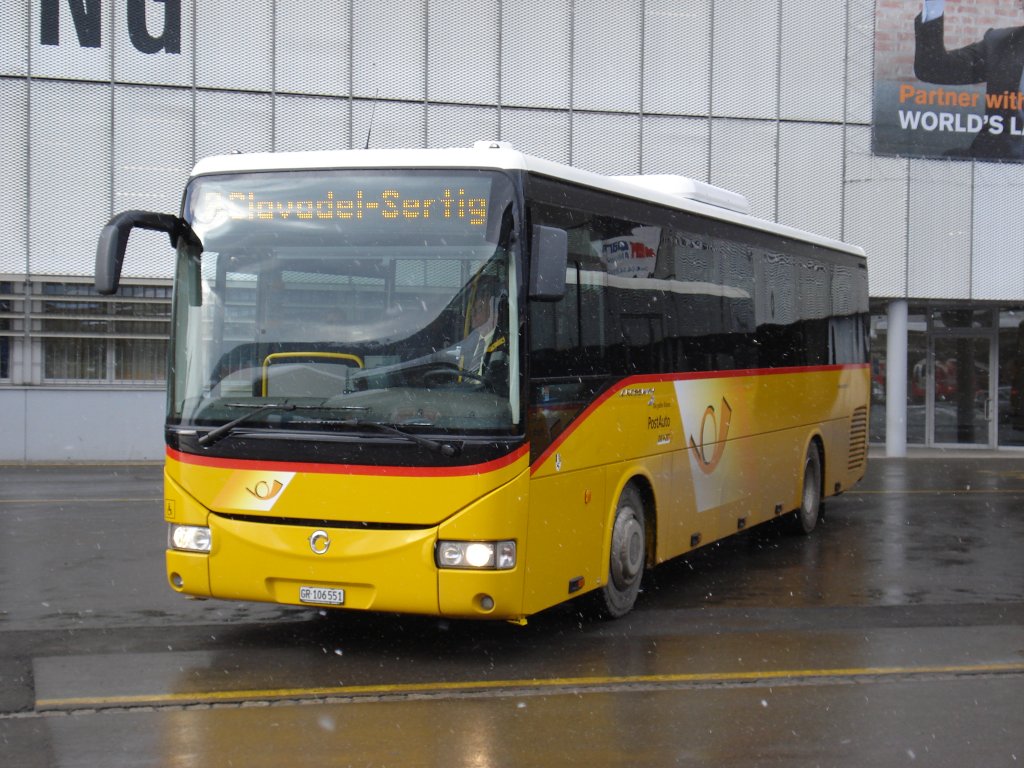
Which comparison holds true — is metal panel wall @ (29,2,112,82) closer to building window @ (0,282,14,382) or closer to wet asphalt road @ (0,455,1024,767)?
building window @ (0,282,14,382)

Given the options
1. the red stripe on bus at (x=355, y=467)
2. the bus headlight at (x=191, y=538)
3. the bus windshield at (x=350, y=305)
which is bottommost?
the bus headlight at (x=191, y=538)

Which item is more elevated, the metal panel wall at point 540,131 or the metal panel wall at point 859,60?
the metal panel wall at point 859,60

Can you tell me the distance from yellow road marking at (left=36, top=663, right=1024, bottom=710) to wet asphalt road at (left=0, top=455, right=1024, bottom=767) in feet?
0.07

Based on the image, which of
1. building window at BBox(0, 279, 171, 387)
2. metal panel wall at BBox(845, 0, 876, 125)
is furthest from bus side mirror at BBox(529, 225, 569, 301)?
metal panel wall at BBox(845, 0, 876, 125)

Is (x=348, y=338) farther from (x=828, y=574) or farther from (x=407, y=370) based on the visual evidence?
(x=828, y=574)

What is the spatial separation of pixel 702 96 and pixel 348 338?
18663mm

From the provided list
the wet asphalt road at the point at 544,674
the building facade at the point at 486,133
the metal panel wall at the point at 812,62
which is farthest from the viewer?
the metal panel wall at the point at 812,62

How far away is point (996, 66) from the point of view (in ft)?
83.3

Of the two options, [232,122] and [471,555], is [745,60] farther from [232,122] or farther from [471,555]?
[471,555]

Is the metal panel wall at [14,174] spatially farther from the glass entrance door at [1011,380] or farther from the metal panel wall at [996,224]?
the glass entrance door at [1011,380]

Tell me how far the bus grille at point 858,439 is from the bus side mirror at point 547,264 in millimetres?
9066

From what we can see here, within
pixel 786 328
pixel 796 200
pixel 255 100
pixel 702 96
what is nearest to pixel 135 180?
pixel 255 100

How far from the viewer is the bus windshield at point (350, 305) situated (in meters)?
7.55

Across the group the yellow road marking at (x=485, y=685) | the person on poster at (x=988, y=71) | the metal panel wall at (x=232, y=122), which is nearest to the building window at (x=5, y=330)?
the metal panel wall at (x=232, y=122)
